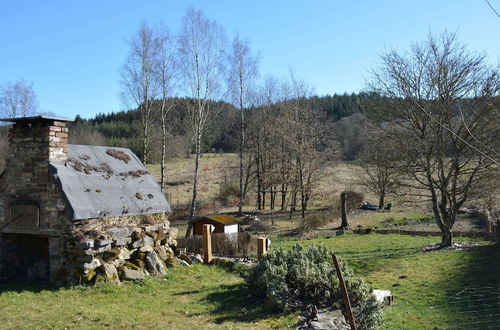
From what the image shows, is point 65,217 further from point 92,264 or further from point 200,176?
point 200,176

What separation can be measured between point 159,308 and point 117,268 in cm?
236

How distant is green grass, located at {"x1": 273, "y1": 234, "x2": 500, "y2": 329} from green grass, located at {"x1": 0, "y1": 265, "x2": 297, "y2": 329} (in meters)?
2.57

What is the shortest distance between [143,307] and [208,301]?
1.30m

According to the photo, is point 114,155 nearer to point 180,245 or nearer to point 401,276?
point 180,245

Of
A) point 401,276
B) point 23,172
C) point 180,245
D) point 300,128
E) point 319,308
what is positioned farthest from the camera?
point 300,128

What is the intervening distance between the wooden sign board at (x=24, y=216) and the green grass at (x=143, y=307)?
4.68 feet

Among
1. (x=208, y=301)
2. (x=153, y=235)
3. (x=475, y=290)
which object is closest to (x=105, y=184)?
(x=153, y=235)

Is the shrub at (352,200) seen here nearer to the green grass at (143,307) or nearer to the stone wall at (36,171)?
the green grass at (143,307)

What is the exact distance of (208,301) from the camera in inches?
334

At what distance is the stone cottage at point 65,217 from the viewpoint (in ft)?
30.9

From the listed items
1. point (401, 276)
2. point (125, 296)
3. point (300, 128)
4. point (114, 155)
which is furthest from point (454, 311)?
point (300, 128)

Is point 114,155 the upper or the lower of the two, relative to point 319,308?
upper

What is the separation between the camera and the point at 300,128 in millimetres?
29109

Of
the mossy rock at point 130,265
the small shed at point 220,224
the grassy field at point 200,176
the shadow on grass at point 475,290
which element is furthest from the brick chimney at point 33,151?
the grassy field at point 200,176
